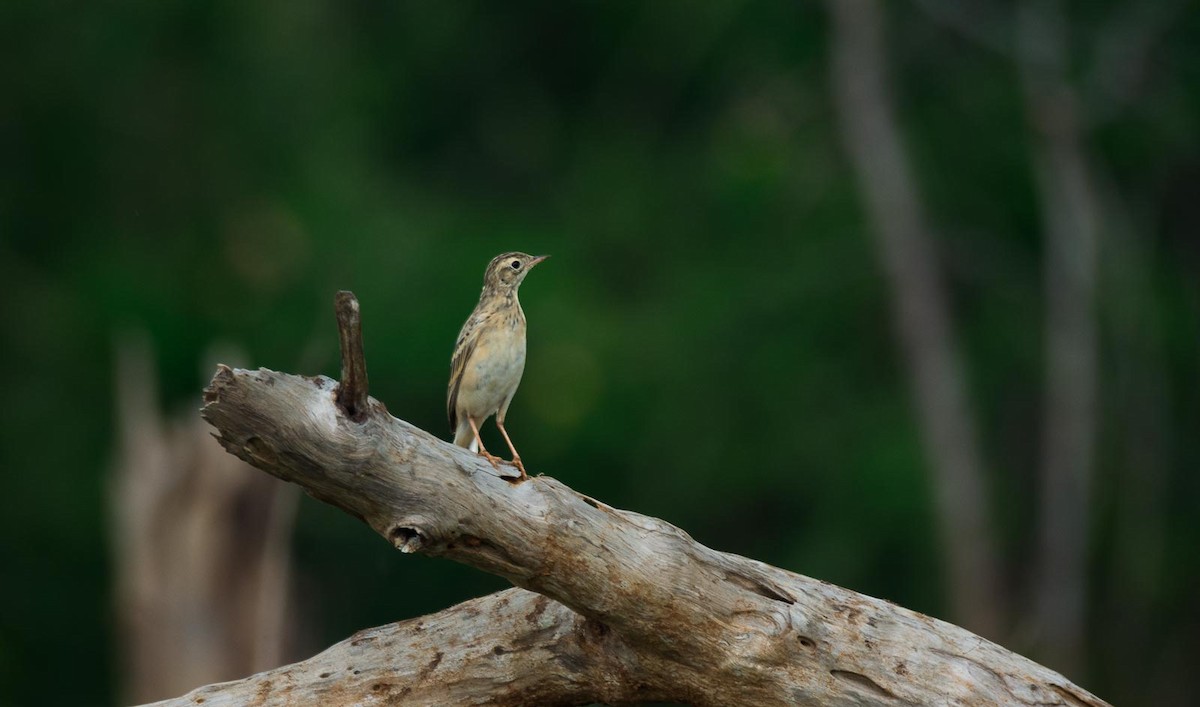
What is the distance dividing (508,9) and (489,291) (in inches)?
621

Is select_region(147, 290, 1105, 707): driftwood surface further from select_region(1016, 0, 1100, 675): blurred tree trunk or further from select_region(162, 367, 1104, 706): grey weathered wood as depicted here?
select_region(1016, 0, 1100, 675): blurred tree trunk

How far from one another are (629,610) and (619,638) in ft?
0.93

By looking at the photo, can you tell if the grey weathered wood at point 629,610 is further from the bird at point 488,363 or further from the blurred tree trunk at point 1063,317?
the blurred tree trunk at point 1063,317

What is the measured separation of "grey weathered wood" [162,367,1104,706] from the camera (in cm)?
565

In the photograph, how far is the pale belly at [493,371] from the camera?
802 cm

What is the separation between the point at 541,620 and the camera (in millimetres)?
6566

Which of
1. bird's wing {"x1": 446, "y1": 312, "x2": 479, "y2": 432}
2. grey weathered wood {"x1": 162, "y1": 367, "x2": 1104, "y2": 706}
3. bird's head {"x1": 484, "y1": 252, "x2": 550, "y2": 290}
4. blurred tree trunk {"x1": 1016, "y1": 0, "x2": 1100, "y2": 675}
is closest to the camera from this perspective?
grey weathered wood {"x1": 162, "y1": 367, "x2": 1104, "y2": 706}

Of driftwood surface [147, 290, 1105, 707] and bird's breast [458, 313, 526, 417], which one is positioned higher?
bird's breast [458, 313, 526, 417]

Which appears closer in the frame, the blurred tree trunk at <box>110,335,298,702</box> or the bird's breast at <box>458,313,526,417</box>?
the bird's breast at <box>458,313,526,417</box>

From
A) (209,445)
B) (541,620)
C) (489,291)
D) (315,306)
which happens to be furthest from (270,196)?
(541,620)

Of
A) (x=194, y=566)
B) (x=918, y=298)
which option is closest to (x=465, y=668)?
(x=194, y=566)

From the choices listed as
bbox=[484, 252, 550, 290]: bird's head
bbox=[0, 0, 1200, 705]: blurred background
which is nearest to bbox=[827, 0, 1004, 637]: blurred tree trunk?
bbox=[0, 0, 1200, 705]: blurred background

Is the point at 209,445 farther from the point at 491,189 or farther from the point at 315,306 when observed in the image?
the point at 491,189

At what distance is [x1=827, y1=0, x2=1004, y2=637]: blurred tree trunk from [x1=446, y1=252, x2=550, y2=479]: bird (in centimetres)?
1088
